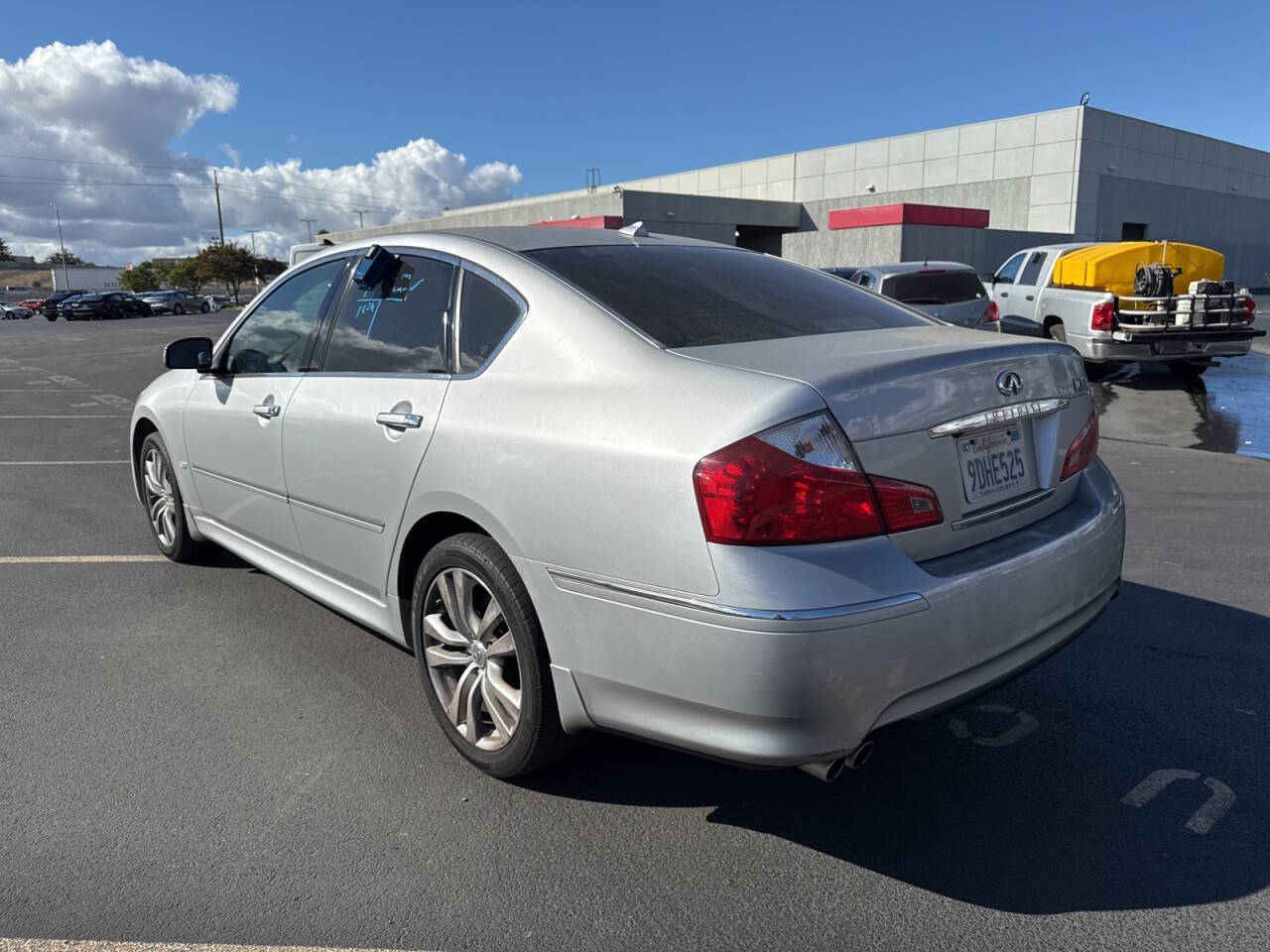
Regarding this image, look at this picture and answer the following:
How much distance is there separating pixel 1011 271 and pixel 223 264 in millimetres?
82334

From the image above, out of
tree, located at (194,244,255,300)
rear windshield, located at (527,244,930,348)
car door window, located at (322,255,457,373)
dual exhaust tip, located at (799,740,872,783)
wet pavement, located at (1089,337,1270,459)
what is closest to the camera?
dual exhaust tip, located at (799,740,872,783)

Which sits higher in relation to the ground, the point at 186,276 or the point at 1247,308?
the point at 186,276

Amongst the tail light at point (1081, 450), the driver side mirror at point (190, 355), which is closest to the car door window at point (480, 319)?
the tail light at point (1081, 450)

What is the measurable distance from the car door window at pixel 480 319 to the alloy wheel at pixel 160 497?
2.74 meters

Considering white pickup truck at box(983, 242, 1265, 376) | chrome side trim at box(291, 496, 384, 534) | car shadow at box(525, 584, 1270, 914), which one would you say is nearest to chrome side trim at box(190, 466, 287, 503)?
chrome side trim at box(291, 496, 384, 534)

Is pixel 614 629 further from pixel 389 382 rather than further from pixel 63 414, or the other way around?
pixel 63 414

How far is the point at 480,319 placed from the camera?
3.16 meters

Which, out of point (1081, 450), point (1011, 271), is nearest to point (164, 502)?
point (1081, 450)

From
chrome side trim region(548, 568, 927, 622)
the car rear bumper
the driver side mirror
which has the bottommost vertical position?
the car rear bumper

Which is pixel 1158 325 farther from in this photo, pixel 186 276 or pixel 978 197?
pixel 186 276

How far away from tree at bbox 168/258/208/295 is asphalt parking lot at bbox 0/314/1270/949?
313 feet

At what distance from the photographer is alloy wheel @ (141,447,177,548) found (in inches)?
206

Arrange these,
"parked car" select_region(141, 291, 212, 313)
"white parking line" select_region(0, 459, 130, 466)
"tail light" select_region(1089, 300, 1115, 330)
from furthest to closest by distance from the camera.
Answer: "parked car" select_region(141, 291, 212, 313) → "tail light" select_region(1089, 300, 1115, 330) → "white parking line" select_region(0, 459, 130, 466)

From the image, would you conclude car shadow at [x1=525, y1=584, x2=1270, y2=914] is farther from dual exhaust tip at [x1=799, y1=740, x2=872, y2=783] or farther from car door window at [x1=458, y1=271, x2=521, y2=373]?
car door window at [x1=458, y1=271, x2=521, y2=373]
